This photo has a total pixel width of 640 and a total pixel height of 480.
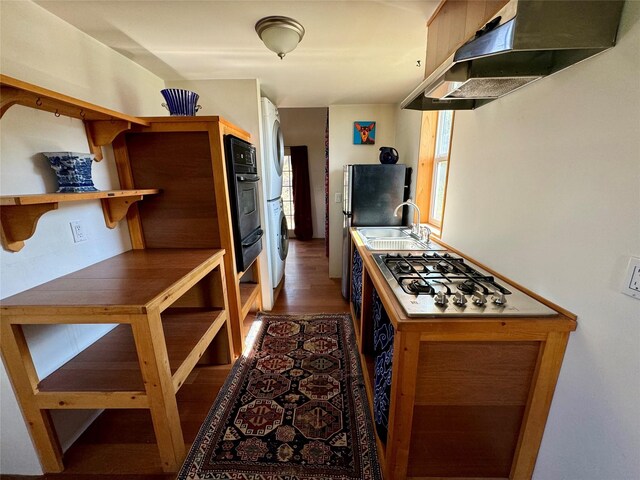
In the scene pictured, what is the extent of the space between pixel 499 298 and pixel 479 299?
81 mm

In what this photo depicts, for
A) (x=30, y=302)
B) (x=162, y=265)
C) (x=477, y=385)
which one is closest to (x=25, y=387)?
(x=30, y=302)

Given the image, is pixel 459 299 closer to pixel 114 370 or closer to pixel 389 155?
pixel 114 370

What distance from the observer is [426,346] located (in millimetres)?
959

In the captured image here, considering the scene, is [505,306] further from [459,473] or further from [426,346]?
[459,473]

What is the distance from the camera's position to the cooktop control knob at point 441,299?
1001 millimetres

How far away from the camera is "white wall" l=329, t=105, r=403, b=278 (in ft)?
10.1

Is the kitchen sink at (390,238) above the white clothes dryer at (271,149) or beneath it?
beneath

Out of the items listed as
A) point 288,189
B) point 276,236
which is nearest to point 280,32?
point 276,236

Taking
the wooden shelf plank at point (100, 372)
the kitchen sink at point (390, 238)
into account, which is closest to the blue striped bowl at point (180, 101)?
the wooden shelf plank at point (100, 372)

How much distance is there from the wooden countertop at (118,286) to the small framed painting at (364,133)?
7.59 ft

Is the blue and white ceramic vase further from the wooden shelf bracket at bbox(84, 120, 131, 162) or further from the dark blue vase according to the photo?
the dark blue vase

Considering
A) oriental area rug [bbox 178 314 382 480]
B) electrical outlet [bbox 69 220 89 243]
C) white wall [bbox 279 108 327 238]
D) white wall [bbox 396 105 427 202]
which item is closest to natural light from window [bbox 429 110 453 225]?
white wall [bbox 396 105 427 202]

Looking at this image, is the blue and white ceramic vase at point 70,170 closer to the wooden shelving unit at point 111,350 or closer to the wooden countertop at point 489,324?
the wooden shelving unit at point 111,350

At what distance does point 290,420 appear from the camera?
1473 millimetres
